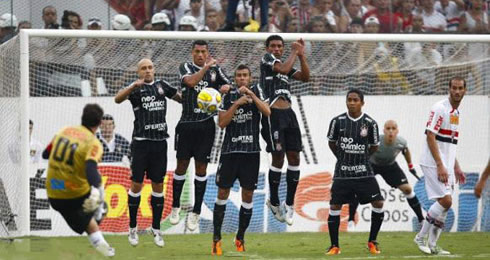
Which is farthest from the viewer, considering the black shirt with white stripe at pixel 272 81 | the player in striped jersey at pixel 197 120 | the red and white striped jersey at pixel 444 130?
the black shirt with white stripe at pixel 272 81

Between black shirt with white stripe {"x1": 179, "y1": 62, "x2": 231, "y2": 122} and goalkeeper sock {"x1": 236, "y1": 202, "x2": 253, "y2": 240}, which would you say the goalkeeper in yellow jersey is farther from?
black shirt with white stripe {"x1": 179, "y1": 62, "x2": 231, "y2": 122}

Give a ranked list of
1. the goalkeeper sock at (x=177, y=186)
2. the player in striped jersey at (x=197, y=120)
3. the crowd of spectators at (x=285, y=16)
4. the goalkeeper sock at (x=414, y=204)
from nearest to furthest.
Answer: the player in striped jersey at (x=197, y=120)
the goalkeeper sock at (x=177, y=186)
the goalkeeper sock at (x=414, y=204)
the crowd of spectators at (x=285, y=16)

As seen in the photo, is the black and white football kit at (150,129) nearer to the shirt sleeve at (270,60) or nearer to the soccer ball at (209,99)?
the soccer ball at (209,99)

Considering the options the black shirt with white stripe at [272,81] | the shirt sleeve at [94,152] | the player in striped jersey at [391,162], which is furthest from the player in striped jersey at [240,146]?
the player in striped jersey at [391,162]

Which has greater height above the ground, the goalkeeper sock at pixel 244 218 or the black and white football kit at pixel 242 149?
the black and white football kit at pixel 242 149

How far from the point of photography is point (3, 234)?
1912 centimetres

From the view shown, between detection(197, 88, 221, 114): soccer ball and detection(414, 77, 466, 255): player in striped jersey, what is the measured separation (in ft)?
10.1

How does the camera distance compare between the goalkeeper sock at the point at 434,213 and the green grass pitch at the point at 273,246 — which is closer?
the green grass pitch at the point at 273,246

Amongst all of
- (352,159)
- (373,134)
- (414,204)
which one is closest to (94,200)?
(352,159)

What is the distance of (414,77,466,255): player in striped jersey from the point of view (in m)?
16.5

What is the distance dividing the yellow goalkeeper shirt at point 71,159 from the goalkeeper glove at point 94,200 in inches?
13.9

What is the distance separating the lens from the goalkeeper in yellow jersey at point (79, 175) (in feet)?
42.4

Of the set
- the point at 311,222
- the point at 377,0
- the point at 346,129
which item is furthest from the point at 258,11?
the point at 346,129

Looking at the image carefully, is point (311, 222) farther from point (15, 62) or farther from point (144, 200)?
point (15, 62)
